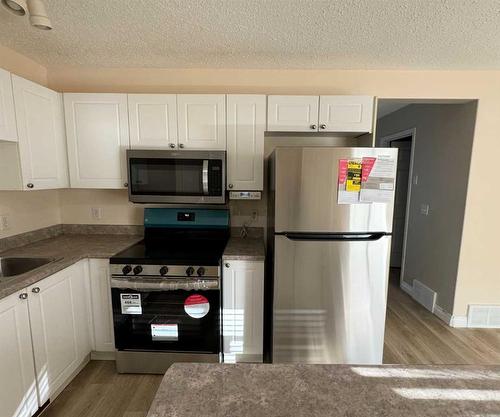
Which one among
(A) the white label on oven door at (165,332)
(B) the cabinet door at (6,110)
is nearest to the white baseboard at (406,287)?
(A) the white label on oven door at (165,332)

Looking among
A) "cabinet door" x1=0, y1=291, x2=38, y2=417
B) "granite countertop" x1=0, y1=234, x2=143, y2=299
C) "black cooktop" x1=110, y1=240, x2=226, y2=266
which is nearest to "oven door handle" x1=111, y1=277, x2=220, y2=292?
"black cooktop" x1=110, y1=240, x2=226, y2=266

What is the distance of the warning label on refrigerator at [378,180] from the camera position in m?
1.66

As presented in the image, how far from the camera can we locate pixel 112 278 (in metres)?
1.79

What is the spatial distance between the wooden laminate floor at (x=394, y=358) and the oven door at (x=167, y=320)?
27 cm

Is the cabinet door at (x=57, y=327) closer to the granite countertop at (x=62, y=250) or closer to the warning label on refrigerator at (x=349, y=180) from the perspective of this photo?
the granite countertop at (x=62, y=250)

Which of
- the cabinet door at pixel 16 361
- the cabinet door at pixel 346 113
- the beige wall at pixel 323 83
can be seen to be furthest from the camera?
the beige wall at pixel 323 83

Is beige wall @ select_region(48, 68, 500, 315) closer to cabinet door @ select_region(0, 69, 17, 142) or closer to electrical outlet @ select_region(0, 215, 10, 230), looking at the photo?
cabinet door @ select_region(0, 69, 17, 142)

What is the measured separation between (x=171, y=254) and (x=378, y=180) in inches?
61.6

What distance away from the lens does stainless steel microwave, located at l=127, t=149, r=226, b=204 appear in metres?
1.98

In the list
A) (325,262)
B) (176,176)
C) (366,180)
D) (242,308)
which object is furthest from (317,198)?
(176,176)

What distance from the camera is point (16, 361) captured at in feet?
4.44

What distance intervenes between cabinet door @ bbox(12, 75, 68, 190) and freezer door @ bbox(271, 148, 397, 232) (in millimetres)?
1757

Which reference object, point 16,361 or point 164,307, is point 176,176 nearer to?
point 164,307

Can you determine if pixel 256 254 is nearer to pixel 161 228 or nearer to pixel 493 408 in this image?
pixel 161 228
